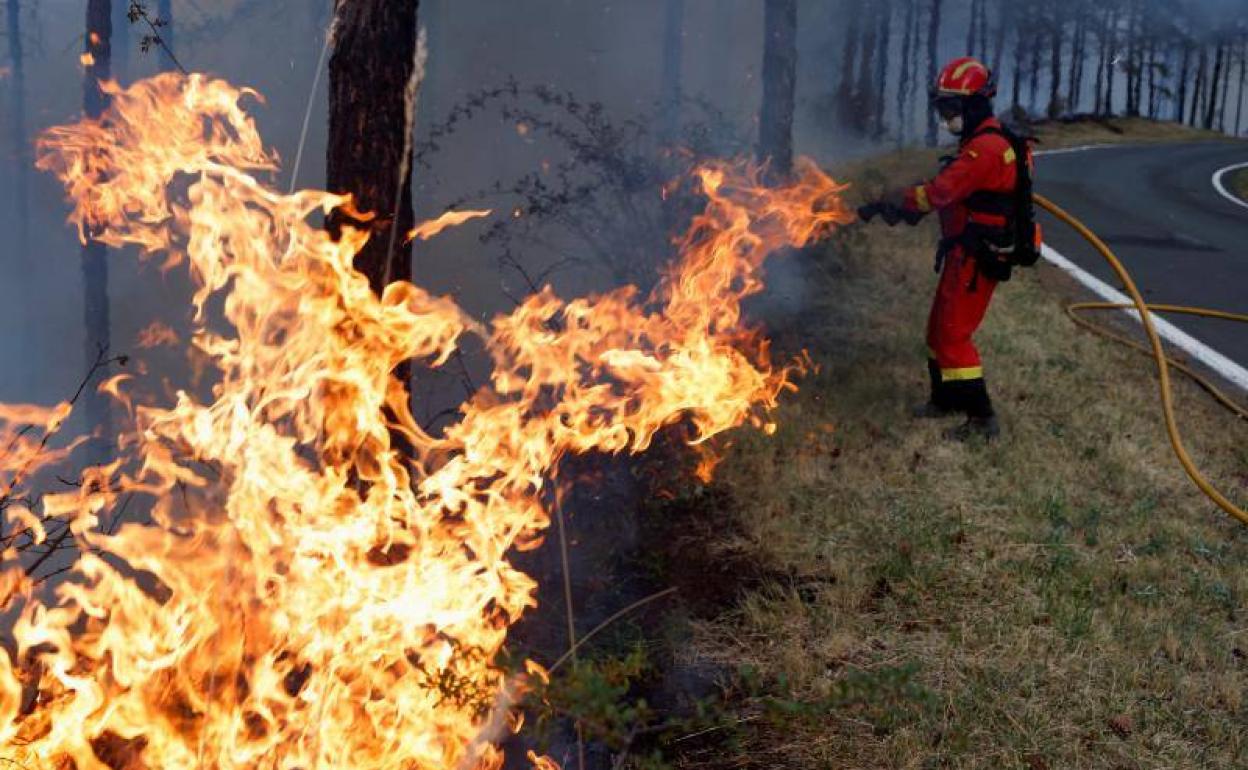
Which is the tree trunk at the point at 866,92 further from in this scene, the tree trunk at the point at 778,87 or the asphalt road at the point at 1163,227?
the tree trunk at the point at 778,87

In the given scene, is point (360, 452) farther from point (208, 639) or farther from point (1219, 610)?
point (1219, 610)

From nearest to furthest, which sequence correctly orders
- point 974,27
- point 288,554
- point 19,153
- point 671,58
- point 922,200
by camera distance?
point 288,554, point 922,200, point 671,58, point 19,153, point 974,27

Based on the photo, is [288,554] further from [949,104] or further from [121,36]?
[121,36]

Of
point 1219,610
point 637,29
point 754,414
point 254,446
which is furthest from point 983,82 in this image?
point 637,29

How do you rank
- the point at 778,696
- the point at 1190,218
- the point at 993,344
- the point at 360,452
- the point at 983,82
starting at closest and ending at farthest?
the point at 778,696 < the point at 360,452 < the point at 983,82 < the point at 993,344 < the point at 1190,218

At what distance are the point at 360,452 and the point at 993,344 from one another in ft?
18.8

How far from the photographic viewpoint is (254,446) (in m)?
3.88

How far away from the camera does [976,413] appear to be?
6.54 metres

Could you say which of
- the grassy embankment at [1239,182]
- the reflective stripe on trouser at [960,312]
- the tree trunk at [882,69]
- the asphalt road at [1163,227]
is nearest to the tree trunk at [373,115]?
the reflective stripe on trouser at [960,312]

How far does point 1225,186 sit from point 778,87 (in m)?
13.6

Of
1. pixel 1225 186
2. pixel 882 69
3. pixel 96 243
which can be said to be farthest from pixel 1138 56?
pixel 96 243

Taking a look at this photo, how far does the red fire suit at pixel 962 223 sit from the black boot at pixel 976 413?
59mm

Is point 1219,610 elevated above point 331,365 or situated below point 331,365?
below

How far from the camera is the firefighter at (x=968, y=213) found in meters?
6.17
